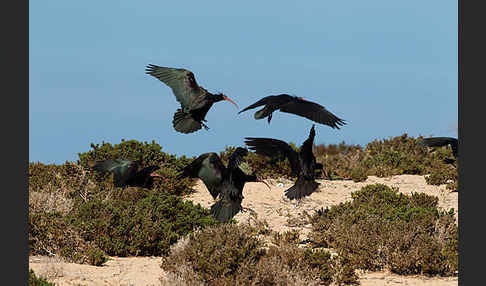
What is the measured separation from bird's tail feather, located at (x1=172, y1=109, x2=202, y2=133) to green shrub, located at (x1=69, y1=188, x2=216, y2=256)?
1.57 meters

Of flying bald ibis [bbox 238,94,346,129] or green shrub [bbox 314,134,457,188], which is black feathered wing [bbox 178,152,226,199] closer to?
flying bald ibis [bbox 238,94,346,129]

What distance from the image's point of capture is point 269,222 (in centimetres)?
1220

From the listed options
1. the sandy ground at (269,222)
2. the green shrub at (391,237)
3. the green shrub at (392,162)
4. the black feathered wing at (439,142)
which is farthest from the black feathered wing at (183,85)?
the green shrub at (392,162)

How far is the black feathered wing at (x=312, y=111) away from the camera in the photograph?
28.2 feet

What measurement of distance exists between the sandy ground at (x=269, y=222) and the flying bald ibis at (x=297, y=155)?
1.61 meters

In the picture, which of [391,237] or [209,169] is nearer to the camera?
[209,169]

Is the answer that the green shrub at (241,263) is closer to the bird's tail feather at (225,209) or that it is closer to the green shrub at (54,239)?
the bird's tail feather at (225,209)

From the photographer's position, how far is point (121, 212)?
10328mm

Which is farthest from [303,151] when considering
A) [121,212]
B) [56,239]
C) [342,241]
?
[56,239]

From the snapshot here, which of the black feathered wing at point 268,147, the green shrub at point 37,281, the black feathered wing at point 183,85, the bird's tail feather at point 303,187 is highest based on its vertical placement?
the black feathered wing at point 183,85

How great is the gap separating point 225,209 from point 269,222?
3.54m

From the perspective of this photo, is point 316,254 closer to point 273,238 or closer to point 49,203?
point 273,238

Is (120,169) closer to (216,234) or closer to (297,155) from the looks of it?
(216,234)

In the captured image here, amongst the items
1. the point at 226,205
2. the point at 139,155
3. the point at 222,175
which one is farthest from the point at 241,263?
the point at 139,155
